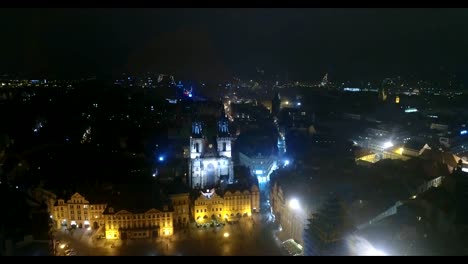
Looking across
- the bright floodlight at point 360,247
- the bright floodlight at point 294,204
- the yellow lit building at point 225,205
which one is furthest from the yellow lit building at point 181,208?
the bright floodlight at point 360,247

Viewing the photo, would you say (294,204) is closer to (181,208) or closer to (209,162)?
(181,208)

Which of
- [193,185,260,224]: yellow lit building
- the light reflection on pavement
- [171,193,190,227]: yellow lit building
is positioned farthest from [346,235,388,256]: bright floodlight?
[171,193,190,227]: yellow lit building

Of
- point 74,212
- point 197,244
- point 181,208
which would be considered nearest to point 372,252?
point 197,244

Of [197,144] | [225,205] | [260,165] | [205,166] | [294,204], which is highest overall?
[197,144]

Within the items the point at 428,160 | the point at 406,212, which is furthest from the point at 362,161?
the point at 406,212

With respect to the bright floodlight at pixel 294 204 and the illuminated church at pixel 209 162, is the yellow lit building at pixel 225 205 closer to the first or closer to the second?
the illuminated church at pixel 209 162
